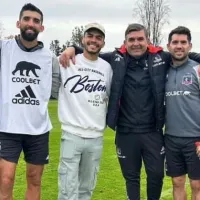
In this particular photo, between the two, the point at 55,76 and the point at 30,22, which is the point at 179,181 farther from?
the point at 30,22

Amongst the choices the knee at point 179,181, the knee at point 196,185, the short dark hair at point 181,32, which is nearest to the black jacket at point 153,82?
the short dark hair at point 181,32

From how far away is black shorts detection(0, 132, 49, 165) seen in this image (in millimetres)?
5516

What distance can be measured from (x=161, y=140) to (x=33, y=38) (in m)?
2.06

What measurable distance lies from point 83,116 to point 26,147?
0.79m

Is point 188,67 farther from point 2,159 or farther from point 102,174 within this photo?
point 102,174

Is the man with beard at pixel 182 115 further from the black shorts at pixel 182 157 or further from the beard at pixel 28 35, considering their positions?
the beard at pixel 28 35

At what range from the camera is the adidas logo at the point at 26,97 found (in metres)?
5.50

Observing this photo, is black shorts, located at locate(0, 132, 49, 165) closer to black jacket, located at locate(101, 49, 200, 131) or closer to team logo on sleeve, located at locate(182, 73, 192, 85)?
black jacket, located at locate(101, 49, 200, 131)

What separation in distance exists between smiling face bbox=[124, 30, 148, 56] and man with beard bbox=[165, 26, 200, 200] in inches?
12.9

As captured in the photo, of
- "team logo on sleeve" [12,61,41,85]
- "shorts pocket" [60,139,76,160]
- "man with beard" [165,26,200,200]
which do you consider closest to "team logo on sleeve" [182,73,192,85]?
"man with beard" [165,26,200,200]

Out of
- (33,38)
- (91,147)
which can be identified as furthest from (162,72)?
(33,38)

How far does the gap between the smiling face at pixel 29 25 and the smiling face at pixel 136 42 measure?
1140mm

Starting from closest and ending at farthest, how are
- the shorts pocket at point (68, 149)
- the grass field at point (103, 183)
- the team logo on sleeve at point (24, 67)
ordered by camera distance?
1. the team logo on sleeve at point (24, 67)
2. the shorts pocket at point (68, 149)
3. the grass field at point (103, 183)

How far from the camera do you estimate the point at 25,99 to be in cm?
552
